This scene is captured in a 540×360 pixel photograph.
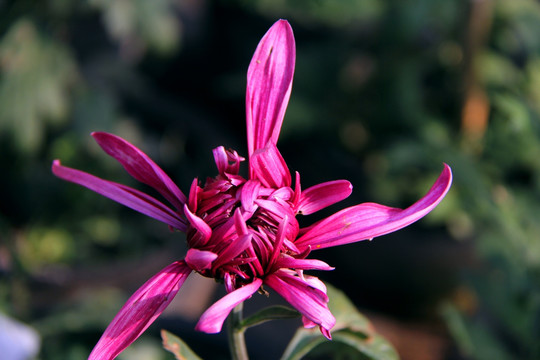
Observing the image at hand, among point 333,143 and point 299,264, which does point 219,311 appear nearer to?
point 299,264

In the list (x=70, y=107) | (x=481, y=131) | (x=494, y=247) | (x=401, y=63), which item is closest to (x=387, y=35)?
(x=401, y=63)

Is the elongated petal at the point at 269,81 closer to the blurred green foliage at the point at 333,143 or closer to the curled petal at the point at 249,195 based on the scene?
the curled petal at the point at 249,195

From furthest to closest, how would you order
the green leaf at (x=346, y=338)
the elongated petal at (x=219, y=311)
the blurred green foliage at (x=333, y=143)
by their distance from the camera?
the blurred green foliage at (x=333, y=143) < the green leaf at (x=346, y=338) < the elongated petal at (x=219, y=311)

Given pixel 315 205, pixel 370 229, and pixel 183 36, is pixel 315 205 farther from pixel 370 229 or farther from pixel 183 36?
pixel 183 36

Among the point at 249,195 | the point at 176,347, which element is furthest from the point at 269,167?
Result: the point at 176,347

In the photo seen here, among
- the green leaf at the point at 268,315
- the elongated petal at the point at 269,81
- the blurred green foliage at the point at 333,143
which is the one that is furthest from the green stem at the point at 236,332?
the blurred green foliage at the point at 333,143

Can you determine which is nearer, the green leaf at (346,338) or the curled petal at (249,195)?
the curled petal at (249,195)

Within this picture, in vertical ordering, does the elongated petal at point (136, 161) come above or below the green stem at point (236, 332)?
above

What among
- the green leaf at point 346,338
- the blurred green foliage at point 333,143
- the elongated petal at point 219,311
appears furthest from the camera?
the blurred green foliage at point 333,143
